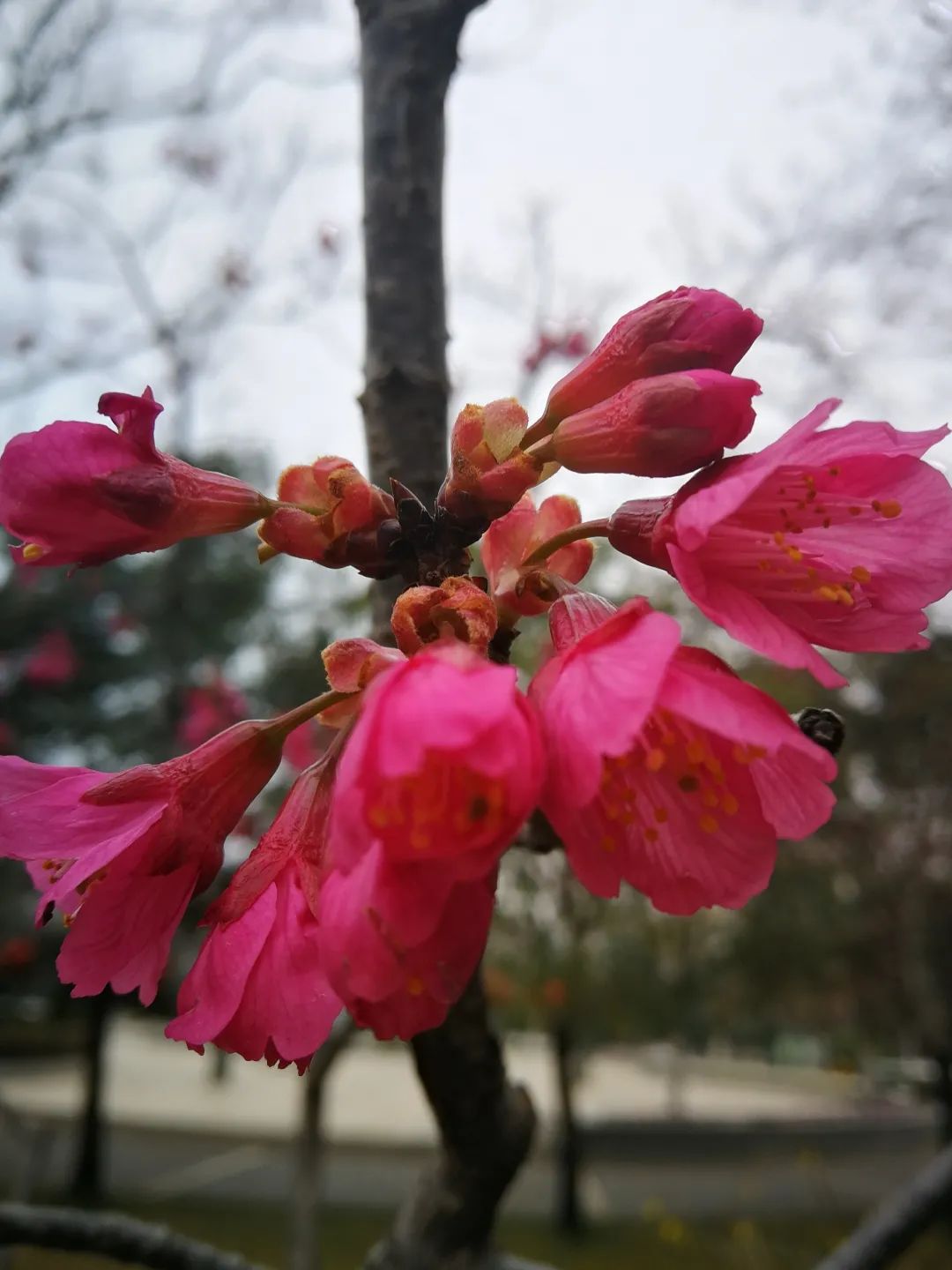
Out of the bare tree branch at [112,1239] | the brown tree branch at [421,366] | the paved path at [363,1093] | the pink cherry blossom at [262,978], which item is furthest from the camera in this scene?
the paved path at [363,1093]

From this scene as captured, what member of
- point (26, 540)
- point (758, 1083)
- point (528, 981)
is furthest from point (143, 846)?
point (758, 1083)

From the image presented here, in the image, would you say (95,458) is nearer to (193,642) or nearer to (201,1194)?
(193,642)

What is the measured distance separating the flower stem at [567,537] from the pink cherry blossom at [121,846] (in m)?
0.24

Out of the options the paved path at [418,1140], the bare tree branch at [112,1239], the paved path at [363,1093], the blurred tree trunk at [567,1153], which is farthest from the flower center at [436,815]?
the paved path at [363,1093]

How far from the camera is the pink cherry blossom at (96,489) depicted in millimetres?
664

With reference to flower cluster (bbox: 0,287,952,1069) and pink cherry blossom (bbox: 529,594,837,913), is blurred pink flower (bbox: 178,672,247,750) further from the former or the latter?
pink cherry blossom (bbox: 529,594,837,913)

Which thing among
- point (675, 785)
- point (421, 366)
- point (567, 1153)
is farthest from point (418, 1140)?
point (675, 785)

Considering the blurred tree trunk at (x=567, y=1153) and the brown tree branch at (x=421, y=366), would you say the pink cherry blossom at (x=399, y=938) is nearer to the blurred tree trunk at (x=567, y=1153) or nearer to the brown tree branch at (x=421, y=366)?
the brown tree branch at (x=421, y=366)

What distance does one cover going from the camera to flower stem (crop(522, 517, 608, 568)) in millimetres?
737

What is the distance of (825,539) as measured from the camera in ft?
2.31

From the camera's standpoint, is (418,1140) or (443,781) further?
(418,1140)

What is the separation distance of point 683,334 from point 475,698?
0.37 m

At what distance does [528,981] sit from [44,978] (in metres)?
4.47

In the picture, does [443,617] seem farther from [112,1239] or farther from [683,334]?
[112,1239]
